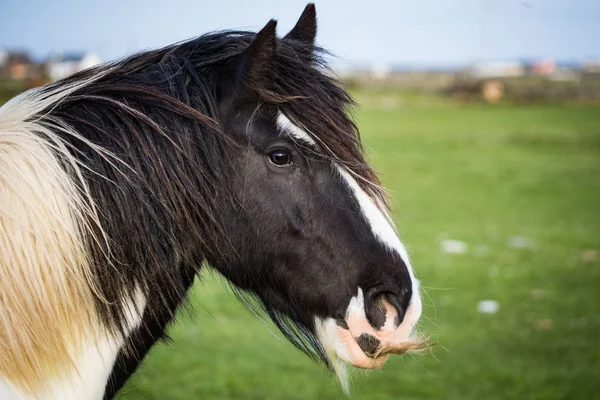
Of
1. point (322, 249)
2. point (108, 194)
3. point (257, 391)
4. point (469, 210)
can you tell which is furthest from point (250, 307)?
point (469, 210)

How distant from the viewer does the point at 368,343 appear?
217cm

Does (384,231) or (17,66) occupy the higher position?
(384,231)

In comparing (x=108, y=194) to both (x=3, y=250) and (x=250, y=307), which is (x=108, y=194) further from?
(x=250, y=307)

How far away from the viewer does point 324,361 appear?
245 cm

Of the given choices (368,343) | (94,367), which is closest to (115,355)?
(94,367)

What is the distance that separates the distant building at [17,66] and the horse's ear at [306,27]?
11.1 m

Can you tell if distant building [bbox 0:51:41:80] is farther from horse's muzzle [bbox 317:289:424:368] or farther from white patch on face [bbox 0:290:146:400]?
horse's muzzle [bbox 317:289:424:368]

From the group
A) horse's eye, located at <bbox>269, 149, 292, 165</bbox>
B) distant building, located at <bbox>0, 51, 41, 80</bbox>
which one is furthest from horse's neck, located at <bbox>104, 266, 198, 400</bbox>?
distant building, located at <bbox>0, 51, 41, 80</bbox>

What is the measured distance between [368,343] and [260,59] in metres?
1.02

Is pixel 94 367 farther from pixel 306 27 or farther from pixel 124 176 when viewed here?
Result: pixel 306 27

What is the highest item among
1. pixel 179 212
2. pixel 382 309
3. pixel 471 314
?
pixel 179 212

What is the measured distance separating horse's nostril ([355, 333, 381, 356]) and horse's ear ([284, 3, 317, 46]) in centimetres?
117

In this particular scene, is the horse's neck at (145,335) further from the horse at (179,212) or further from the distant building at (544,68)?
the distant building at (544,68)

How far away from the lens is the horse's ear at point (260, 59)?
83.3 inches
